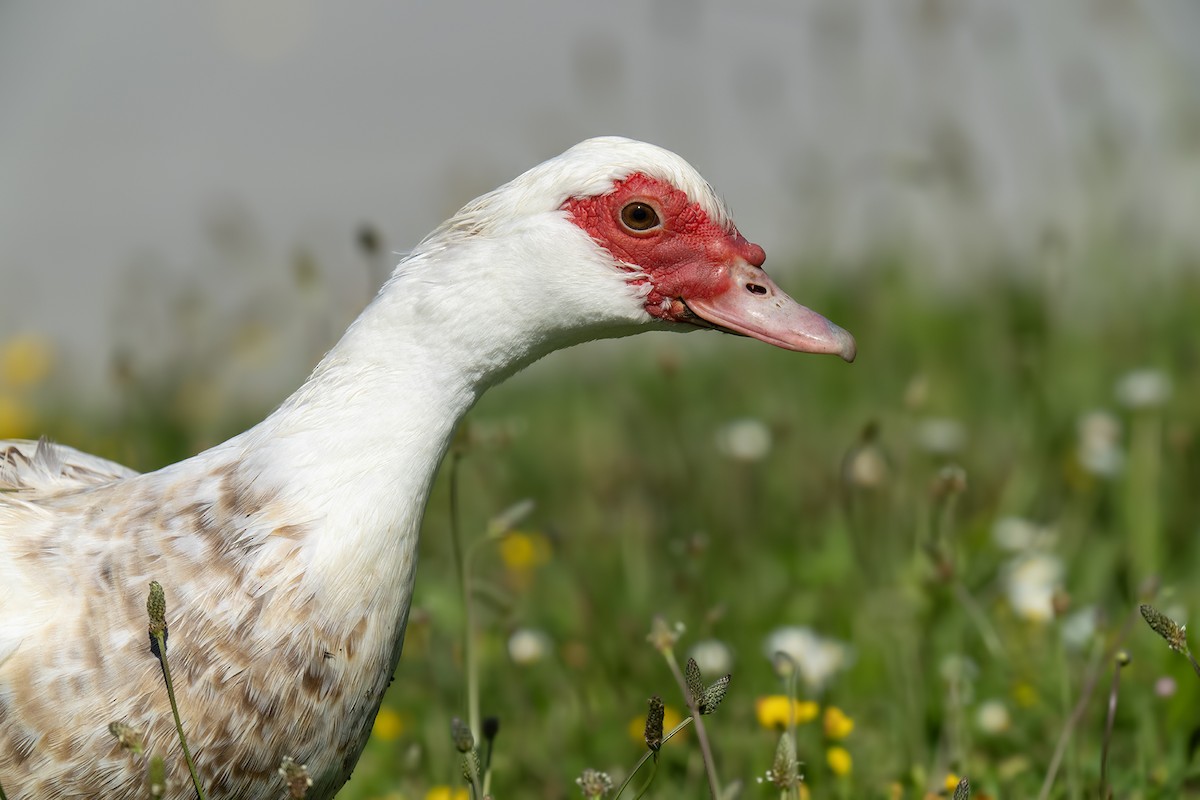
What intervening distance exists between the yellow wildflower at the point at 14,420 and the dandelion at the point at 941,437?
290 centimetres

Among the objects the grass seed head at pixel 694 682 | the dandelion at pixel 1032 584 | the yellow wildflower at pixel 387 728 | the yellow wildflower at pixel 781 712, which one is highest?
the grass seed head at pixel 694 682

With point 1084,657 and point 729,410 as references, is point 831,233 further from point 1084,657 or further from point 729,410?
point 1084,657

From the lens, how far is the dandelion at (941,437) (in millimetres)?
4152

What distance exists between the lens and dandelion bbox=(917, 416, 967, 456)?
13.6 ft

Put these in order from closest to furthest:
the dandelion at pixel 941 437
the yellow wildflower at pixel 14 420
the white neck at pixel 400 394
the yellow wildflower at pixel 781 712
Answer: the white neck at pixel 400 394
the yellow wildflower at pixel 781 712
the dandelion at pixel 941 437
the yellow wildflower at pixel 14 420

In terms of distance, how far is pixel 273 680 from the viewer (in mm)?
2094

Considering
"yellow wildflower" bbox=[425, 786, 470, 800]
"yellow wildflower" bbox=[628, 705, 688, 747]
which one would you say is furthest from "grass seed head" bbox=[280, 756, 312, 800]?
"yellow wildflower" bbox=[628, 705, 688, 747]

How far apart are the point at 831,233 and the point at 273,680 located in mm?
3609

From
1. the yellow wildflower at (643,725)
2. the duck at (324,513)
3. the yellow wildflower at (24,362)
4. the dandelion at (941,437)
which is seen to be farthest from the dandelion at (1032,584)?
the yellow wildflower at (24,362)

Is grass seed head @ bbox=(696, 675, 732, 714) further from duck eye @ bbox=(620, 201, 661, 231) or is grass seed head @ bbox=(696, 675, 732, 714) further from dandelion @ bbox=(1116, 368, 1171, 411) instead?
dandelion @ bbox=(1116, 368, 1171, 411)

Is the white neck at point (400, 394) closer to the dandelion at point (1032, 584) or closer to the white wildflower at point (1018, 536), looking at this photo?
the dandelion at point (1032, 584)

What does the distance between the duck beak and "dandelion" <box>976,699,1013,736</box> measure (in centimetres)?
109

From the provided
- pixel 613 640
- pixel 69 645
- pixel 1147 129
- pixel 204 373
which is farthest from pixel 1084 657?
pixel 1147 129

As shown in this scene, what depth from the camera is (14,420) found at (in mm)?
4766
